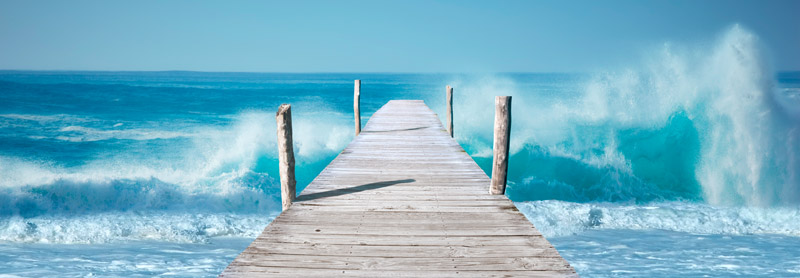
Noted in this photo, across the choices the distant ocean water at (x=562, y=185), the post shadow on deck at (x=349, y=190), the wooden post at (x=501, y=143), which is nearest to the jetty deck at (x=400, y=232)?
the post shadow on deck at (x=349, y=190)

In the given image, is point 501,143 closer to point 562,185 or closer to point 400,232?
point 400,232

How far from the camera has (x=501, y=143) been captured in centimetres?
527

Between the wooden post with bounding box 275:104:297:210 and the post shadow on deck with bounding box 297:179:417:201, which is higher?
the wooden post with bounding box 275:104:297:210

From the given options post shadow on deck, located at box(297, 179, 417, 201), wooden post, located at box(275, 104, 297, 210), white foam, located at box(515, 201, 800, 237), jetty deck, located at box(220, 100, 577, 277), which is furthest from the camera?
white foam, located at box(515, 201, 800, 237)

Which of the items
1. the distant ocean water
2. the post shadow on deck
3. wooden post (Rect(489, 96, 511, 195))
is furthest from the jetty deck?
the distant ocean water

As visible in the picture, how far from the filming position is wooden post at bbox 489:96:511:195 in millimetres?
5188

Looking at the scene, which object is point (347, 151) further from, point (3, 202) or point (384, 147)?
point (3, 202)

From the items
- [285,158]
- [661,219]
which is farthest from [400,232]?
[661,219]

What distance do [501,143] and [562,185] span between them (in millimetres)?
10939

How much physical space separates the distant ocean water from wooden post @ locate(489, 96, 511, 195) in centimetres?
374

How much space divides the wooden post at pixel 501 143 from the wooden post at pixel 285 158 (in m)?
2.28

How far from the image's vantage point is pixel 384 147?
8695mm

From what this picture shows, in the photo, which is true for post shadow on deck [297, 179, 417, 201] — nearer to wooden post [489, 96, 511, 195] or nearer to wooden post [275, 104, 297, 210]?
wooden post [275, 104, 297, 210]

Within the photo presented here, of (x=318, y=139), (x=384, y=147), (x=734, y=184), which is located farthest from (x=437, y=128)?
(x=318, y=139)
